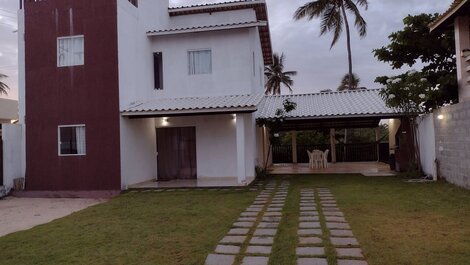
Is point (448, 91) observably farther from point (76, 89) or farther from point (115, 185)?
point (76, 89)

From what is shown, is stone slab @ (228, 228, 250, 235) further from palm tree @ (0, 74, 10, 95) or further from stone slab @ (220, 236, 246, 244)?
palm tree @ (0, 74, 10, 95)

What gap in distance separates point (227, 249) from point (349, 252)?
170cm

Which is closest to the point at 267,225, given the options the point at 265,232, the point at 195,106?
the point at 265,232

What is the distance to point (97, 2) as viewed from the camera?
534 inches

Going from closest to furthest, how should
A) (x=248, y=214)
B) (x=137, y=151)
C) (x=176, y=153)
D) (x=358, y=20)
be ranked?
(x=248, y=214)
(x=137, y=151)
(x=176, y=153)
(x=358, y=20)

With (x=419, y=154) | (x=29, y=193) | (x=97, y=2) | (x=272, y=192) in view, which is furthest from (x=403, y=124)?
(x=29, y=193)

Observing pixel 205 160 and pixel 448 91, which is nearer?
pixel 448 91

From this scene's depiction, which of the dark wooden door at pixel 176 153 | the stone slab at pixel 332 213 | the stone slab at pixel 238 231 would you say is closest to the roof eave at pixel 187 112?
the dark wooden door at pixel 176 153

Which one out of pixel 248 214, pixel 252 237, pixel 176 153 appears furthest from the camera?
pixel 176 153

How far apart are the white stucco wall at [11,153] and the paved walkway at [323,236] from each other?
1006 cm

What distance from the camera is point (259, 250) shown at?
5777 mm

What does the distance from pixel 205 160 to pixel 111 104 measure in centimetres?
441

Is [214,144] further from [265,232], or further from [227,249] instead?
[227,249]

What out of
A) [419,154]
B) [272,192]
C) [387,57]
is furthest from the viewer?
[387,57]
